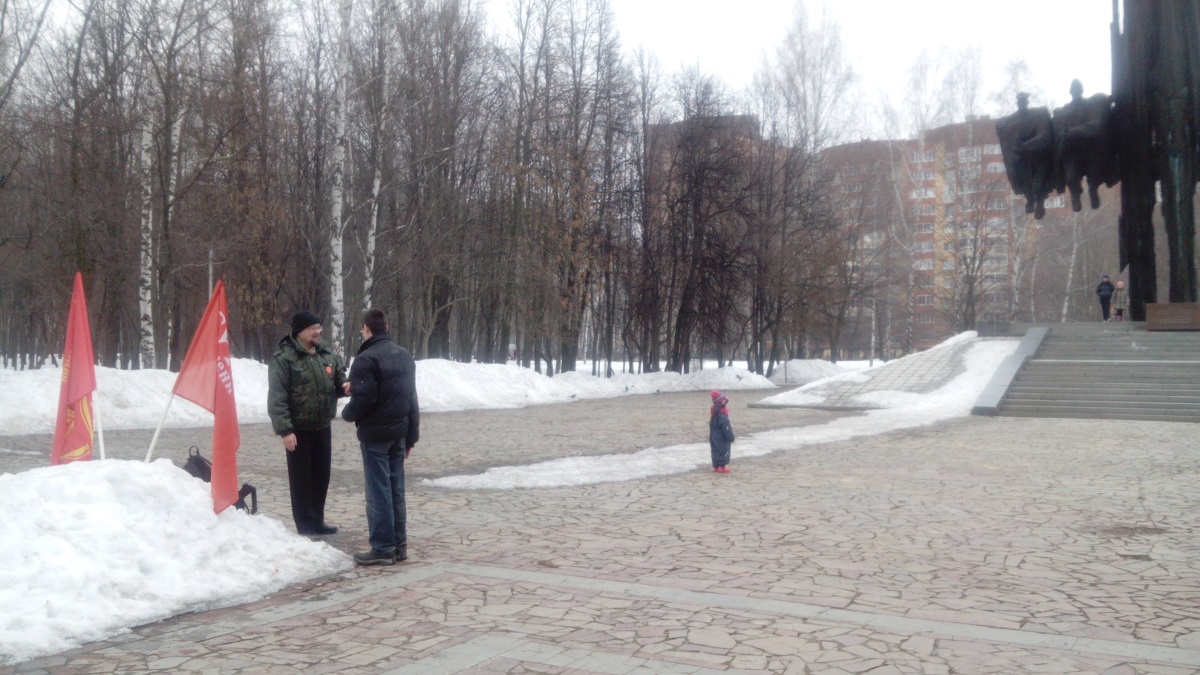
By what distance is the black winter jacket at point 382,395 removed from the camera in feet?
21.9

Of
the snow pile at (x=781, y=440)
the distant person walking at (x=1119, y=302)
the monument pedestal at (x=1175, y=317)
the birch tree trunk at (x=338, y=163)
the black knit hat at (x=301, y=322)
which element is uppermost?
the birch tree trunk at (x=338, y=163)

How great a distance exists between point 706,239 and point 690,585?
3244 centimetres

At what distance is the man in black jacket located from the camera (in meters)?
6.69

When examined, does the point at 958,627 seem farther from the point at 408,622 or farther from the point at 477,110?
the point at 477,110

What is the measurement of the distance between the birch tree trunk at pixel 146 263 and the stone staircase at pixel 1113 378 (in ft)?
60.2

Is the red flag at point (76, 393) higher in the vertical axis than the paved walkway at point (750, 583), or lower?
higher

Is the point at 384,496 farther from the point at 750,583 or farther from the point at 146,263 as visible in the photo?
the point at 146,263

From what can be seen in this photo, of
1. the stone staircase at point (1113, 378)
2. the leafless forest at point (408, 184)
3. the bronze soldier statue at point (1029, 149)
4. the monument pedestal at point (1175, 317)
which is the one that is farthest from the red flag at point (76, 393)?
the monument pedestal at point (1175, 317)

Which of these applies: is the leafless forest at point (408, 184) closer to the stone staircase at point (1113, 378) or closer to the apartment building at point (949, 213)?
the apartment building at point (949, 213)

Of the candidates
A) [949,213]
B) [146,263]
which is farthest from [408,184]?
[949,213]

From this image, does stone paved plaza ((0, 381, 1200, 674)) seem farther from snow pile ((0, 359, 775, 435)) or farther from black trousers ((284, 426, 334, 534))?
snow pile ((0, 359, 775, 435))

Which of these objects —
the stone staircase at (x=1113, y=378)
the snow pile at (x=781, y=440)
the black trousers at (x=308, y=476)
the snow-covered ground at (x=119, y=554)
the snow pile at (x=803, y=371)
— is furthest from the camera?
the snow pile at (x=803, y=371)

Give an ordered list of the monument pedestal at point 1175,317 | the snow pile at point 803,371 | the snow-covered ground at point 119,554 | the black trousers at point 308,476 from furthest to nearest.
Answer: the snow pile at point 803,371, the monument pedestal at point 1175,317, the black trousers at point 308,476, the snow-covered ground at point 119,554

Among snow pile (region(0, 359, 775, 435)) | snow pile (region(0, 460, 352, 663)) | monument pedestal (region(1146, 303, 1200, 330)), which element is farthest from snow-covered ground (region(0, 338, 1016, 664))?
monument pedestal (region(1146, 303, 1200, 330))
